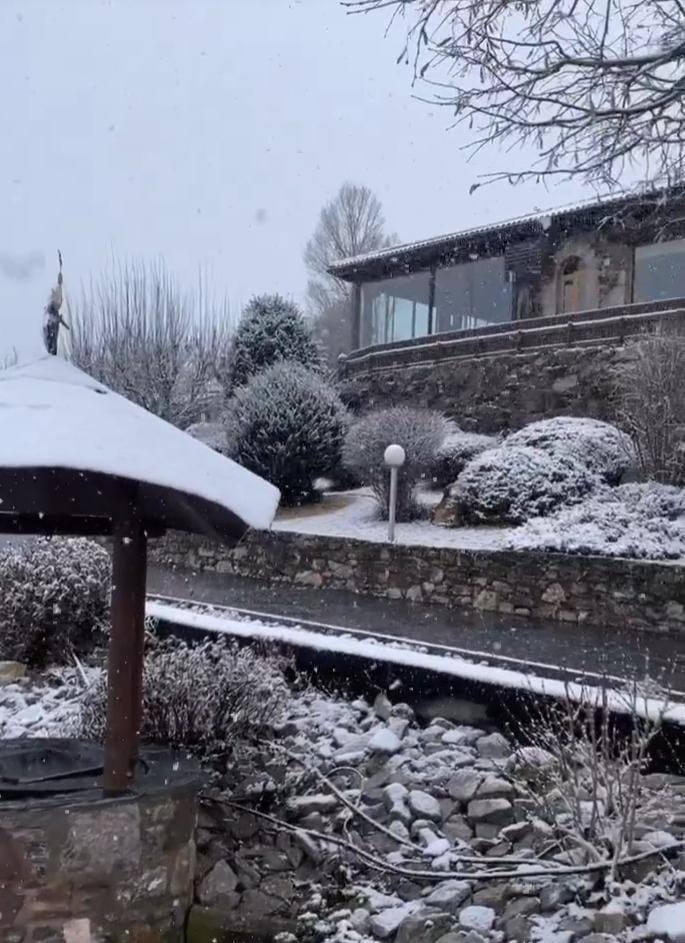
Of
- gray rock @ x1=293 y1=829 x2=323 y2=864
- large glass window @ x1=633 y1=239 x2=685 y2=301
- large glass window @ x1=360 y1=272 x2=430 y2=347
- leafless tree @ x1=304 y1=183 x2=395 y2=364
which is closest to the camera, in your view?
gray rock @ x1=293 y1=829 x2=323 y2=864

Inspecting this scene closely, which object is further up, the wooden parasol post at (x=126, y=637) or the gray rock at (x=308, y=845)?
the wooden parasol post at (x=126, y=637)

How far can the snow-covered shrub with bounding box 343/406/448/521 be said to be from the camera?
13812 millimetres

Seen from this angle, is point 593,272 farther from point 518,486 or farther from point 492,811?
point 492,811

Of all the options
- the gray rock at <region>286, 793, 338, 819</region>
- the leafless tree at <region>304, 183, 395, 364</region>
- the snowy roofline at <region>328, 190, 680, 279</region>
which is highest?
the leafless tree at <region>304, 183, 395, 364</region>

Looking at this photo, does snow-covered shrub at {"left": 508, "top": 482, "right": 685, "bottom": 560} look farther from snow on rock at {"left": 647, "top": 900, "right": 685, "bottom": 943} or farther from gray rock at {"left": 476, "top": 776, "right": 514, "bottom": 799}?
snow on rock at {"left": 647, "top": 900, "right": 685, "bottom": 943}

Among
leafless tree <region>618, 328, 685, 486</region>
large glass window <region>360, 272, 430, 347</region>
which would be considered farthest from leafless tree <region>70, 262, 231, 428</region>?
leafless tree <region>618, 328, 685, 486</region>

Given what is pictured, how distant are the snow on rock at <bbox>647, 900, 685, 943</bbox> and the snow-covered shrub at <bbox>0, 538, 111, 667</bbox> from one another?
15.0 feet

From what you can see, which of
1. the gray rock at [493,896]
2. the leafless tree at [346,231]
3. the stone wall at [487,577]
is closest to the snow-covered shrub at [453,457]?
the stone wall at [487,577]

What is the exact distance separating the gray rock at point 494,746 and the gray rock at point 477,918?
3.63 feet

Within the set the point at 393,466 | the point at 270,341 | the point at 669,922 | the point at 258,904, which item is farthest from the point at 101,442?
the point at 270,341

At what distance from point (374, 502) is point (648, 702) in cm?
1053

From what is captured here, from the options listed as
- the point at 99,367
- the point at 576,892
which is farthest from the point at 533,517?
the point at 99,367

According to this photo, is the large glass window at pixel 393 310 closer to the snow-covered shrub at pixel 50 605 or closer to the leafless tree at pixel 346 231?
the leafless tree at pixel 346 231

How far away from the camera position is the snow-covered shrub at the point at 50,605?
6652 millimetres
